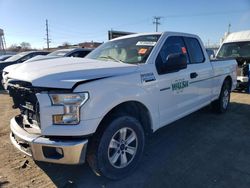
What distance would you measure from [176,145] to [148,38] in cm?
187

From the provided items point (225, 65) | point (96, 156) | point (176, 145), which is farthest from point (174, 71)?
point (225, 65)

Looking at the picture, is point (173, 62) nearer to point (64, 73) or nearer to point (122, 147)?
point (122, 147)

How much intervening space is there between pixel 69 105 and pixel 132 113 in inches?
42.2

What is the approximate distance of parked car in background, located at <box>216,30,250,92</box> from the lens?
28.6 feet

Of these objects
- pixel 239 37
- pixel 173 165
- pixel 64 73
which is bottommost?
pixel 173 165

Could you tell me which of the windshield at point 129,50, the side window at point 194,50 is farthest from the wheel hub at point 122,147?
the side window at point 194,50

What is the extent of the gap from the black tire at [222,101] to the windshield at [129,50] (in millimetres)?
2852

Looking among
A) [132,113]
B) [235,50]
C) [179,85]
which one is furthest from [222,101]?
[235,50]

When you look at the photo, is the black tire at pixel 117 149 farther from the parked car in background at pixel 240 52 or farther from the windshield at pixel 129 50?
the parked car in background at pixel 240 52

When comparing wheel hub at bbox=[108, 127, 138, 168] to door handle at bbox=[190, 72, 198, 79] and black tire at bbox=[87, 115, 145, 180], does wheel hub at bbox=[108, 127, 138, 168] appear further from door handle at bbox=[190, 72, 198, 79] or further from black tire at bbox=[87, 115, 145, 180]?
door handle at bbox=[190, 72, 198, 79]

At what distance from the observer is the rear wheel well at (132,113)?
2.90 metres

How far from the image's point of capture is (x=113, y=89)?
283 centimetres

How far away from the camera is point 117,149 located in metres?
3.08

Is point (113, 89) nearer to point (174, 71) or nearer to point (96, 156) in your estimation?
point (96, 156)
